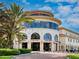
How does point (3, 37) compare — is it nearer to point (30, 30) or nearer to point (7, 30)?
point (7, 30)

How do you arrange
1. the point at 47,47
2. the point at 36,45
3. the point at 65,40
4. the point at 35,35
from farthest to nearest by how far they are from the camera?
the point at 65,40 < the point at 47,47 < the point at 36,45 < the point at 35,35

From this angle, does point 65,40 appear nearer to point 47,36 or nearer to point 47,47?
point 47,47

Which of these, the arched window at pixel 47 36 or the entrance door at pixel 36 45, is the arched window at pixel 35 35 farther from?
the arched window at pixel 47 36

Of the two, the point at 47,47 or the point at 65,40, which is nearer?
the point at 47,47

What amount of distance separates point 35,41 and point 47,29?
4.35 meters

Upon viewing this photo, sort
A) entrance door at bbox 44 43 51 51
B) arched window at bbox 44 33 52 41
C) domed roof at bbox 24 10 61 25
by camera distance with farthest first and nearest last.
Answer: entrance door at bbox 44 43 51 51
arched window at bbox 44 33 52 41
domed roof at bbox 24 10 61 25

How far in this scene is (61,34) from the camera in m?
78.6

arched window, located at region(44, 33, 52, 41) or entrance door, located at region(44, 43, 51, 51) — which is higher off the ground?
arched window, located at region(44, 33, 52, 41)

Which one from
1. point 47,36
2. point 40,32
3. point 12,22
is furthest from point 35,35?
point 12,22

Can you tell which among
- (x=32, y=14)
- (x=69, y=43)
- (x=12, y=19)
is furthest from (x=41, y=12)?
(x=12, y=19)

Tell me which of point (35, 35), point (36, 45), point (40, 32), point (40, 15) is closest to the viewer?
point (40, 32)

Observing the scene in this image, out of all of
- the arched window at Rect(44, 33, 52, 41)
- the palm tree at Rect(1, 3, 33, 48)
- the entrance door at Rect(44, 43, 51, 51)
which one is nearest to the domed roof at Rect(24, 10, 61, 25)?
the arched window at Rect(44, 33, 52, 41)

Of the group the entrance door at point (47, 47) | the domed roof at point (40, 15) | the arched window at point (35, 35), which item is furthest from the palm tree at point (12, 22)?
the entrance door at point (47, 47)

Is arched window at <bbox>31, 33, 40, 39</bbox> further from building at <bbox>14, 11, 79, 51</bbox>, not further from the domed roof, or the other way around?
the domed roof
